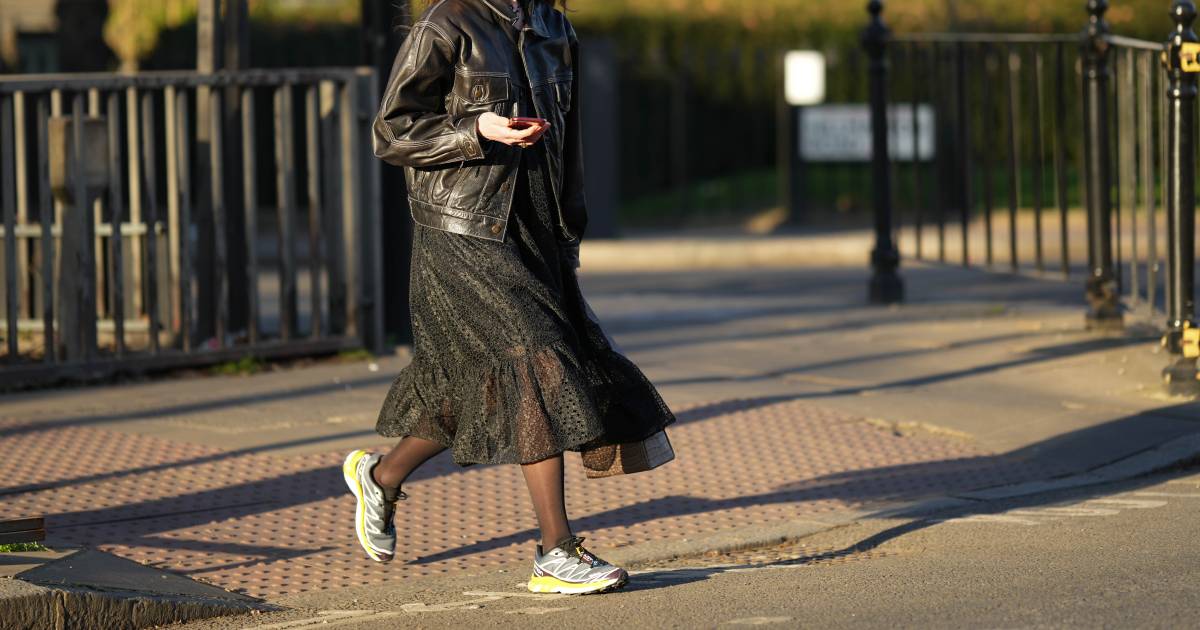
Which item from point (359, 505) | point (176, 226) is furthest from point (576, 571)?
point (176, 226)

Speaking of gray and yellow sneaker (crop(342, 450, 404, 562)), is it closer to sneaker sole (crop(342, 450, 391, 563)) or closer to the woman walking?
sneaker sole (crop(342, 450, 391, 563))

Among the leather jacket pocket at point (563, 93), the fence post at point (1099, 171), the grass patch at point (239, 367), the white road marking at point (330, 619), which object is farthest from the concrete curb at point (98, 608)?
the fence post at point (1099, 171)

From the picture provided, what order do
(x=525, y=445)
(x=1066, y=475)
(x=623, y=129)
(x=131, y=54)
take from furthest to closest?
(x=623, y=129), (x=131, y=54), (x=1066, y=475), (x=525, y=445)

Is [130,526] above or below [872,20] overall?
below

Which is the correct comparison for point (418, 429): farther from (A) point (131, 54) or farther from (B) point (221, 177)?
(A) point (131, 54)

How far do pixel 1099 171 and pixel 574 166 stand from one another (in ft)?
14.5

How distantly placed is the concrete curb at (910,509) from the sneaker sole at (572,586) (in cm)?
42

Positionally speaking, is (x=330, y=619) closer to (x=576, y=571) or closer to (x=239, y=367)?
(x=576, y=571)

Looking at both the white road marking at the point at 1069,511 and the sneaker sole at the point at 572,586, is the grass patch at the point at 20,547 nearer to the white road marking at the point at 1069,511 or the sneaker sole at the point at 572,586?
the sneaker sole at the point at 572,586

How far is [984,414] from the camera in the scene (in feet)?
25.2

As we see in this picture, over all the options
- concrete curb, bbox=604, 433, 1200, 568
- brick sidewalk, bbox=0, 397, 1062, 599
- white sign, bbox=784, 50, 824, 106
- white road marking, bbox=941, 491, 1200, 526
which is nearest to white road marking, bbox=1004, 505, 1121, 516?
white road marking, bbox=941, 491, 1200, 526

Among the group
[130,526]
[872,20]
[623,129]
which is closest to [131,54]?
[623,129]

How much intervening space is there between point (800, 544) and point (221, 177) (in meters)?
4.31

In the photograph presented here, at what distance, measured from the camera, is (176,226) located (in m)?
8.88
